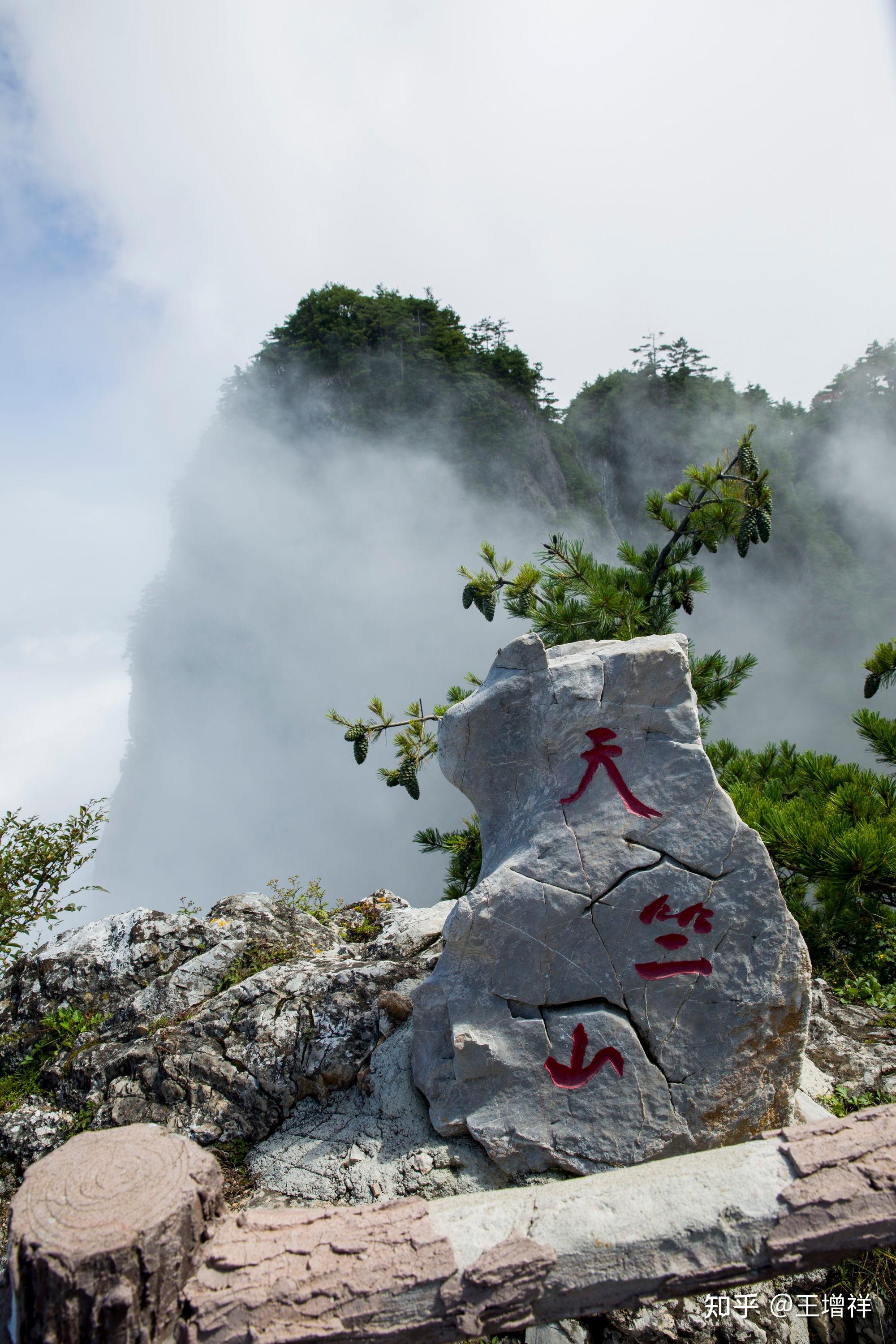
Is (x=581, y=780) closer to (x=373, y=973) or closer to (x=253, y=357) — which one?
(x=373, y=973)

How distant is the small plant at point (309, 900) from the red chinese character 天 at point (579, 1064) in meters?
2.60

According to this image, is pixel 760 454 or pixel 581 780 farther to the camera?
pixel 760 454

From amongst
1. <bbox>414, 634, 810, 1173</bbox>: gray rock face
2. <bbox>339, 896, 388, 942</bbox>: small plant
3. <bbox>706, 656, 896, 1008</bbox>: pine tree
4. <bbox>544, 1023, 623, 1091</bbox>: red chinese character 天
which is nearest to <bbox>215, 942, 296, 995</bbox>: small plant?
<bbox>339, 896, 388, 942</bbox>: small plant

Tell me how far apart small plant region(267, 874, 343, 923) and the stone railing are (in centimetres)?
329

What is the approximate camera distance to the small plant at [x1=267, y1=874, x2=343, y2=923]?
551 centimetres

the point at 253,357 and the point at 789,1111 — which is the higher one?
the point at 253,357

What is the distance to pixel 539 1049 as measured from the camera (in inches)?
117

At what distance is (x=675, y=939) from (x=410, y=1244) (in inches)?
60.1

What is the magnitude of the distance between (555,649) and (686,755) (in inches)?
39.7

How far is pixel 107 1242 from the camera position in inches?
69.4

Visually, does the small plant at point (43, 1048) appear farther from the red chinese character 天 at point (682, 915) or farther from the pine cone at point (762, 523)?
the pine cone at point (762, 523)

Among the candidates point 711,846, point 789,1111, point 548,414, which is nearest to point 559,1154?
point 789,1111

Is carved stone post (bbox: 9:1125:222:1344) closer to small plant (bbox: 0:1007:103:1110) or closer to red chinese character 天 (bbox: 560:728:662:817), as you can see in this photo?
red chinese character 天 (bbox: 560:728:662:817)

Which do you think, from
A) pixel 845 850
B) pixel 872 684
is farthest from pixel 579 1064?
pixel 872 684
